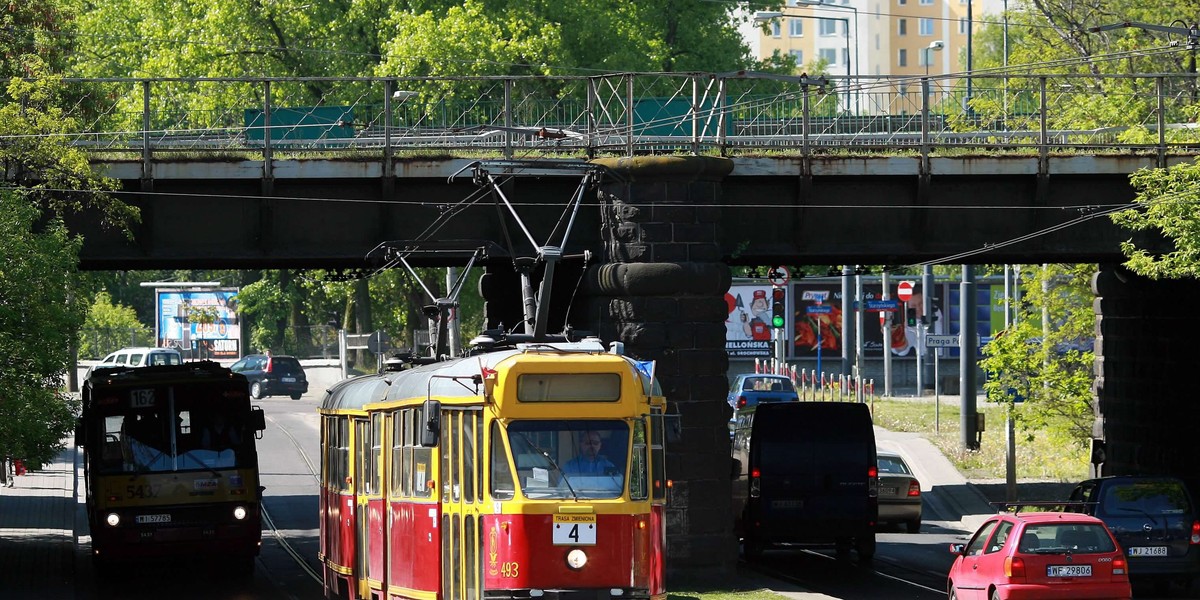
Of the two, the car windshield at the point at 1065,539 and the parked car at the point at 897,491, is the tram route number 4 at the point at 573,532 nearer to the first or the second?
the car windshield at the point at 1065,539

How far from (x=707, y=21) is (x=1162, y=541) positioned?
45162 mm

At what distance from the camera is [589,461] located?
49.8ft

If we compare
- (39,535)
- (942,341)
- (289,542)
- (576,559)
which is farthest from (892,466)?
(576,559)

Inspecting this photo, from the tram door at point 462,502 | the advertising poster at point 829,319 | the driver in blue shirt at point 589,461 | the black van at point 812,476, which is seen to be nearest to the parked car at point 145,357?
the advertising poster at point 829,319

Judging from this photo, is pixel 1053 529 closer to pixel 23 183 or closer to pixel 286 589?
pixel 286 589

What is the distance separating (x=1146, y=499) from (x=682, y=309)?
22.0ft

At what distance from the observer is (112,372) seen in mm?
25359

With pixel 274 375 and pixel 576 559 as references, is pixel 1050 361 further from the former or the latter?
pixel 274 375

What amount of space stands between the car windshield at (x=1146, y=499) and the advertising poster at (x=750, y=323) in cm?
4365

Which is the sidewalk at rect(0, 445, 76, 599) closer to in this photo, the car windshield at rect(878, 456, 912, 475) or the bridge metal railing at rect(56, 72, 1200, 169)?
the bridge metal railing at rect(56, 72, 1200, 169)

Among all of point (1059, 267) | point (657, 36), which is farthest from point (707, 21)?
point (1059, 267)

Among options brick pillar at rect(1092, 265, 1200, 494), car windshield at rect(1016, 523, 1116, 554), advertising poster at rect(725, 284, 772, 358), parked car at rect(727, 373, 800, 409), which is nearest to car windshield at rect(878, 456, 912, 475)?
brick pillar at rect(1092, 265, 1200, 494)

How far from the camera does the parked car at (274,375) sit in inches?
2547

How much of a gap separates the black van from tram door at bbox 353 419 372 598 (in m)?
8.27
